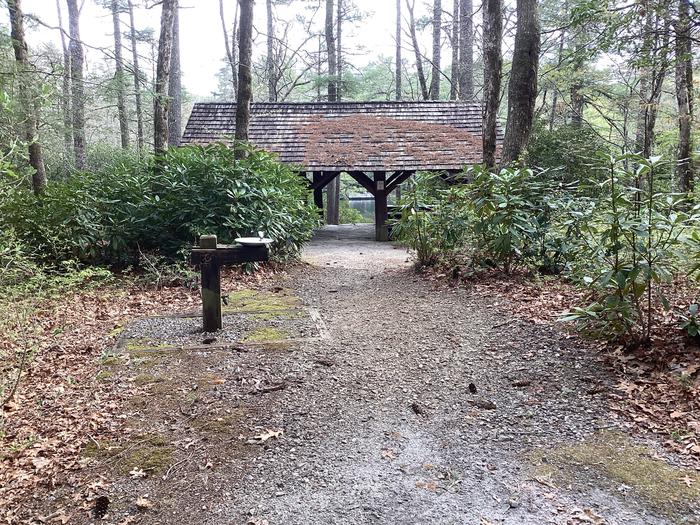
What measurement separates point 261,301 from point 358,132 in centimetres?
1057

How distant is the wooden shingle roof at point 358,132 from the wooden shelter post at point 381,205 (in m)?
0.48

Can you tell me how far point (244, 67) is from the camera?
9.16m

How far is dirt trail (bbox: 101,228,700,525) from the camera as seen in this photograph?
222 centimetres

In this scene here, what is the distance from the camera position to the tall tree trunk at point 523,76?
7281 millimetres

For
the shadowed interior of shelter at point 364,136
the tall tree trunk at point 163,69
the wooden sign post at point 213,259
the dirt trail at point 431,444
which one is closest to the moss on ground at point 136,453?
the dirt trail at point 431,444

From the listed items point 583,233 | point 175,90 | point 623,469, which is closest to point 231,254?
point 623,469

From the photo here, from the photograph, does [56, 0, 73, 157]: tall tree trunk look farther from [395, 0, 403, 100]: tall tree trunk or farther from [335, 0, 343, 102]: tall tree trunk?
[395, 0, 403, 100]: tall tree trunk

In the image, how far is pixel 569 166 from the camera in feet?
41.8

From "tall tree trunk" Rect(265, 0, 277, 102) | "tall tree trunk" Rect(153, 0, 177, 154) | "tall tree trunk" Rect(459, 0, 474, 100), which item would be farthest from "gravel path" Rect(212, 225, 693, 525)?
"tall tree trunk" Rect(265, 0, 277, 102)

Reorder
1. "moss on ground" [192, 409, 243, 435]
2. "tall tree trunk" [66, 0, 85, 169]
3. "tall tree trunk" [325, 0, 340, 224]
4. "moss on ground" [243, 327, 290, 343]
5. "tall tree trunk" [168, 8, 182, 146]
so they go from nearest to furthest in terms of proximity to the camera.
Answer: "moss on ground" [192, 409, 243, 435] < "moss on ground" [243, 327, 290, 343] < "tall tree trunk" [66, 0, 85, 169] < "tall tree trunk" [168, 8, 182, 146] < "tall tree trunk" [325, 0, 340, 224]

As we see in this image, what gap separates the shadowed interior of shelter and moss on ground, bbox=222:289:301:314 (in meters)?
7.47

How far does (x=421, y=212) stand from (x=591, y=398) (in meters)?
4.84

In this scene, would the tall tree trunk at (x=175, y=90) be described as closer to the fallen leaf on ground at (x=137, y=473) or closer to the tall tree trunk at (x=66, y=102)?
the tall tree trunk at (x=66, y=102)

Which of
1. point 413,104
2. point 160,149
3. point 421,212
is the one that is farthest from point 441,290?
point 413,104
